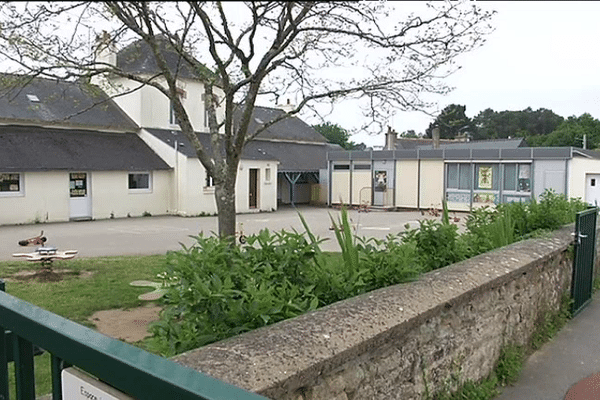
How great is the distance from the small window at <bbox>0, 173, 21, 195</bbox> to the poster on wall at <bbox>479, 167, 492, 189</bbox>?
2268 centimetres

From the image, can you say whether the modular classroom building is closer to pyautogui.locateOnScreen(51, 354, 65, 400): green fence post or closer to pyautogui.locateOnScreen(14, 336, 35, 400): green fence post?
pyautogui.locateOnScreen(14, 336, 35, 400): green fence post

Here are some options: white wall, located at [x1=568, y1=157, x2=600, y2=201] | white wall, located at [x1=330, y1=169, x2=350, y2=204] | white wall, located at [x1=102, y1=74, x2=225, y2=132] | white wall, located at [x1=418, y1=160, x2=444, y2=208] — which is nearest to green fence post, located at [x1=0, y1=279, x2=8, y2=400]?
white wall, located at [x1=102, y1=74, x2=225, y2=132]

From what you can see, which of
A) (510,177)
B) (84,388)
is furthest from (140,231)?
(510,177)

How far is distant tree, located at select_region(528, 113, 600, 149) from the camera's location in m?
57.3

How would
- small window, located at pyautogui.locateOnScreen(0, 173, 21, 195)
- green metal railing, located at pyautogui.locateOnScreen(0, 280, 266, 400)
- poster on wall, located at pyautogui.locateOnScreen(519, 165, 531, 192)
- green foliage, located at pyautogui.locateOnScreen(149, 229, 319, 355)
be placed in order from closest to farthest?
green metal railing, located at pyautogui.locateOnScreen(0, 280, 266, 400) < green foliage, located at pyautogui.locateOnScreen(149, 229, 319, 355) < small window, located at pyautogui.locateOnScreen(0, 173, 21, 195) < poster on wall, located at pyautogui.locateOnScreen(519, 165, 531, 192)

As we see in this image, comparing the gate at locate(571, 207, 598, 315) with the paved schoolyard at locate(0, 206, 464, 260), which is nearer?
the gate at locate(571, 207, 598, 315)

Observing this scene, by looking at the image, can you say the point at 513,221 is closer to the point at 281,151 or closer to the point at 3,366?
the point at 3,366

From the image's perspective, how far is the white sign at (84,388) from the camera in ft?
3.84

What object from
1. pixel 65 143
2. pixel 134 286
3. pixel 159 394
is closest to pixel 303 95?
pixel 134 286

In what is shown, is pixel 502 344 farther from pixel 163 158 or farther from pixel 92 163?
pixel 163 158

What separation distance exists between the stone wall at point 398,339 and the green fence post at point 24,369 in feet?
2.32

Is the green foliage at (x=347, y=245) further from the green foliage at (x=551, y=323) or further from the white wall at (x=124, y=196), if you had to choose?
the white wall at (x=124, y=196)

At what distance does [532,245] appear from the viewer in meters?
5.62

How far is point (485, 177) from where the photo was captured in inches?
1130
